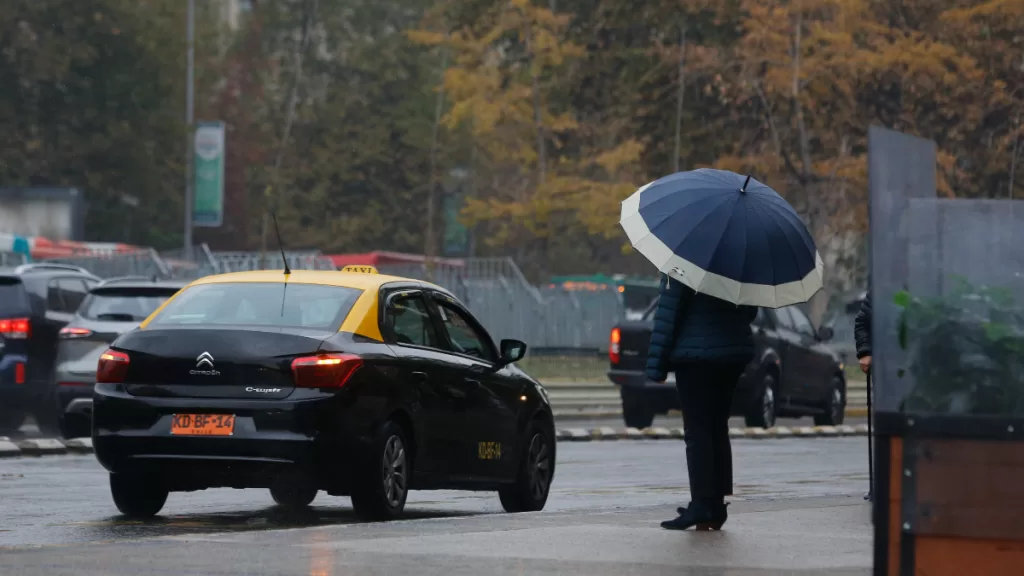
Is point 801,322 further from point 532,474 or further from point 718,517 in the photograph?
point 718,517

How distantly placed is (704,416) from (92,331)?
10525mm

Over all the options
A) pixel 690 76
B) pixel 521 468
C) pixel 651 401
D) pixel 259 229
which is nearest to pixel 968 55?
pixel 690 76

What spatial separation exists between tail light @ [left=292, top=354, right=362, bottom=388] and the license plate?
44cm

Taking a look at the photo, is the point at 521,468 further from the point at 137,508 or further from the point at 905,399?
the point at 905,399

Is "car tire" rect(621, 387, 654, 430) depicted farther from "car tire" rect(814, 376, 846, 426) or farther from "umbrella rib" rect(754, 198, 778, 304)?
"umbrella rib" rect(754, 198, 778, 304)

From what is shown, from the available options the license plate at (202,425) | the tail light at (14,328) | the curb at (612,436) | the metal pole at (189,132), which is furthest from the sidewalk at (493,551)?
the metal pole at (189,132)

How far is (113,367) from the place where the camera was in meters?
11.6

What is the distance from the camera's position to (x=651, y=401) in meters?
24.6

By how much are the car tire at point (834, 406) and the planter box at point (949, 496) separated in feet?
66.7

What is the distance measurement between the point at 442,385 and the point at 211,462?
1.67m

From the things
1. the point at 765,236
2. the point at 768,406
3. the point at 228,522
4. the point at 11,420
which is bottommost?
the point at 228,522

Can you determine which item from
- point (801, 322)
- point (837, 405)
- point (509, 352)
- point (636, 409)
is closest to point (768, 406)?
point (636, 409)

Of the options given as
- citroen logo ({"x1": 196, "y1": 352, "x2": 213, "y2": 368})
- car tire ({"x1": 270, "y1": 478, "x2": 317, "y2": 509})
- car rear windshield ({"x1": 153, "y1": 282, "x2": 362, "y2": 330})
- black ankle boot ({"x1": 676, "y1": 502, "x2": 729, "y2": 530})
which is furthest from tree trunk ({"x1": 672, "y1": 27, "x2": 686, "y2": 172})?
black ankle boot ({"x1": 676, "y1": 502, "x2": 729, "y2": 530})

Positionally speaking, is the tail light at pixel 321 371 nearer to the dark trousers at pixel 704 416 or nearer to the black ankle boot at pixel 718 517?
the dark trousers at pixel 704 416
